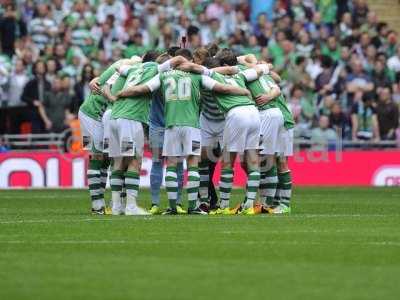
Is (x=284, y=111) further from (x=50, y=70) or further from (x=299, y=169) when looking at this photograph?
(x=50, y=70)

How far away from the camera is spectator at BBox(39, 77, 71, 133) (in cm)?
3044

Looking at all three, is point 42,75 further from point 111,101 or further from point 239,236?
point 239,236

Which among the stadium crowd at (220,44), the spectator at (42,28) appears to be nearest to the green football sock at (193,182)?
the stadium crowd at (220,44)

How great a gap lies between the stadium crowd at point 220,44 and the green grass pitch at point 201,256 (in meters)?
10.9

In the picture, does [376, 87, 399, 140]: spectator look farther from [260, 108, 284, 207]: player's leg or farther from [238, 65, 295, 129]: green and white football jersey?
[260, 108, 284, 207]: player's leg

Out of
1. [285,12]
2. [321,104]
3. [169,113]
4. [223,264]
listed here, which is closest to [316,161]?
[321,104]

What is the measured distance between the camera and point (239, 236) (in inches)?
599

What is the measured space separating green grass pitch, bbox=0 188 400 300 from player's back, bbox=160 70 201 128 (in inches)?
51.3

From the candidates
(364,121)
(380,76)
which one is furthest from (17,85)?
(380,76)

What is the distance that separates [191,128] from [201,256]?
565 cm

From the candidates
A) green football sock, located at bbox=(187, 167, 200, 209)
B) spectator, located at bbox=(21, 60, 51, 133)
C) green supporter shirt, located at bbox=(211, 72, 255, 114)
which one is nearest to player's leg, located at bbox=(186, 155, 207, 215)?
green football sock, located at bbox=(187, 167, 200, 209)

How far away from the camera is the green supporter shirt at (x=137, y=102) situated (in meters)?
18.8

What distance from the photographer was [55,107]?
100 ft

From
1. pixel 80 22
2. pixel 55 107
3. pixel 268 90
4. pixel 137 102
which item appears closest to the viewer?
pixel 137 102
